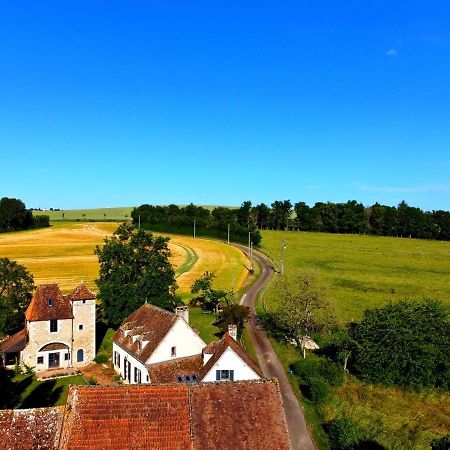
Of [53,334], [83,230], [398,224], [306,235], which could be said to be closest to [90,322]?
[53,334]

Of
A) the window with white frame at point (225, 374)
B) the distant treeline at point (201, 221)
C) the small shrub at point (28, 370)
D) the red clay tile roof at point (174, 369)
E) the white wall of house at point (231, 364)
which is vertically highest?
the distant treeline at point (201, 221)

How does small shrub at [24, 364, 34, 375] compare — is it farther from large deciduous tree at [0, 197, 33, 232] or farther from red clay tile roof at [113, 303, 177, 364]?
large deciduous tree at [0, 197, 33, 232]

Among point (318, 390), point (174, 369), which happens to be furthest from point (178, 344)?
point (318, 390)

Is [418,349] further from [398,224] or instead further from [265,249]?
[398,224]

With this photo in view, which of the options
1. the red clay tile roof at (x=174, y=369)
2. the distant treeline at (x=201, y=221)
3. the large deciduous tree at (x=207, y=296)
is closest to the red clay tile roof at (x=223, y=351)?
the red clay tile roof at (x=174, y=369)

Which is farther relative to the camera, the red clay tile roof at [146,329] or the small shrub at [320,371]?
the small shrub at [320,371]

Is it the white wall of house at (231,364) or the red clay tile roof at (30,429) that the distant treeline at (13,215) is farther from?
the red clay tile roof at (30,429)

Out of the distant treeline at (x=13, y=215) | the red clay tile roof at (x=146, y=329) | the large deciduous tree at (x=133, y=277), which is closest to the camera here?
the red clay tile roof at (x=146, y=329)

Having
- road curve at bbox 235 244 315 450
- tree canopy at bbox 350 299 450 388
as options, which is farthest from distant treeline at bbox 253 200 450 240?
tree canopy at bbox 350 299 450 388
